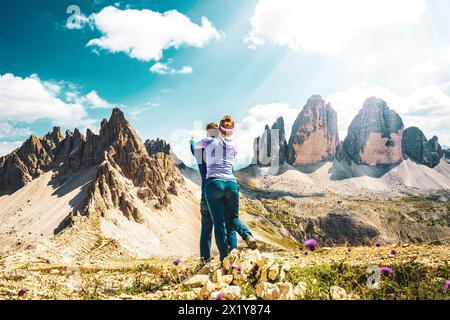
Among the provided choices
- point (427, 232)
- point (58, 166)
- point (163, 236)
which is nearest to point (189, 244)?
point (163, 236)

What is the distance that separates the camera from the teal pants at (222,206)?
897cm

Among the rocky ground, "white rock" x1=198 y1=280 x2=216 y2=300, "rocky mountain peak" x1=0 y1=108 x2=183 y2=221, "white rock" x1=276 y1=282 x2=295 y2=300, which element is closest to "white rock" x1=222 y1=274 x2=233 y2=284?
the rocky ground

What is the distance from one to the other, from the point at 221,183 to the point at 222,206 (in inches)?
25.1

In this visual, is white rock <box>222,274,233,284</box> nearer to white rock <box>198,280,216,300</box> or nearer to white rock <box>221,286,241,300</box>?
white rock <box>198,280,216,300</box>

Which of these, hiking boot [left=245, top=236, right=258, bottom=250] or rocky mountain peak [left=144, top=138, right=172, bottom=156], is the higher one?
rocky mountain peak [left=144, top=138, right=172, bottom=156]

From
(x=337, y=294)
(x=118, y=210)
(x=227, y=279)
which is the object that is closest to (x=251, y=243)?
(x=227, y=279)

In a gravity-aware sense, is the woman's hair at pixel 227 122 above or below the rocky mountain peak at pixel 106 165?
below

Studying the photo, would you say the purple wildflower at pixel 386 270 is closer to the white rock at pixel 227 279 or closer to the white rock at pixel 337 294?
the white rock at pixel 337 294

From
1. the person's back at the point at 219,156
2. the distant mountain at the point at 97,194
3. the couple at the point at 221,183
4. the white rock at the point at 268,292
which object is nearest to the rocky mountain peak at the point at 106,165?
the distant mountain at the point at 97,194

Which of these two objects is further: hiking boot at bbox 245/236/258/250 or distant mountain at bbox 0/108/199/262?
distant mountain at bbox 0/108/199/262

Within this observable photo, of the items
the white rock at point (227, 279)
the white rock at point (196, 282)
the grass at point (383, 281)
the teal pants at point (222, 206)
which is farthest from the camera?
the teal pants at point (222, 206)

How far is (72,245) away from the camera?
166ft

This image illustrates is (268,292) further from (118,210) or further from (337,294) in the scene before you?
(118,210)

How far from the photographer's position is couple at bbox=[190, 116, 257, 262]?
901cm
